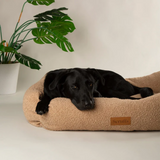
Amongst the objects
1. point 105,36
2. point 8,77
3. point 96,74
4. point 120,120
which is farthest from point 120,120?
point 105,36

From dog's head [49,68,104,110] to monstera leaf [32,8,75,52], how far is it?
1647 mm

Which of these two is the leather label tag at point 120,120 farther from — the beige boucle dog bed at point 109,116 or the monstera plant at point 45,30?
the monstera plant at point 45,30

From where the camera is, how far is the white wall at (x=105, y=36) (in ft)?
14.8

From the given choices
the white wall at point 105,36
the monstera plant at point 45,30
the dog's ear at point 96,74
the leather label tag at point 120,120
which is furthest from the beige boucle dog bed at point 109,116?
the white wall at point 105,36

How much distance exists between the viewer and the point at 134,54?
180 inches

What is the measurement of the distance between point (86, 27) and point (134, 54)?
931 mm

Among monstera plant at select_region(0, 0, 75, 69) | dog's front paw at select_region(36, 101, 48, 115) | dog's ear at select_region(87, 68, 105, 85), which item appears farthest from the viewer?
monstera plant at select_region(0, 0, 75, 69)

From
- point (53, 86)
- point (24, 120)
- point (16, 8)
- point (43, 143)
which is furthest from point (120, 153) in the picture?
point (16, 8)

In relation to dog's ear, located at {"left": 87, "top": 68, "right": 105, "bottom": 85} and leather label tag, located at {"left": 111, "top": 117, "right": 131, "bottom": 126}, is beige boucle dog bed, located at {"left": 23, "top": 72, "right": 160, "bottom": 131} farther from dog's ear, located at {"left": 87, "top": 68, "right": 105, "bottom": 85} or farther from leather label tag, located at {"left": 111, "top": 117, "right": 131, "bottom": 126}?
dog's ear, located at {"left": 87, "top": 68, "right": 105, "bottom": 85}

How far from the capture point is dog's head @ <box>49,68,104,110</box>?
215 cm

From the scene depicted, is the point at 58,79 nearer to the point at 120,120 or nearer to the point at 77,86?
the point at 77,86

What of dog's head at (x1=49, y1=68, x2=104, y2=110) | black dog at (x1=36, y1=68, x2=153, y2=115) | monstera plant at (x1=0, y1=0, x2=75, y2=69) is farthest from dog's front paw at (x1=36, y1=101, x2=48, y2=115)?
→ monstera plant at (x1=0, y1=0, x2=75, y2=69)

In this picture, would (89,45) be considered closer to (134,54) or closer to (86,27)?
(86,27)

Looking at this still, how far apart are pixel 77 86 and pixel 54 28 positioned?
78.5 inches
